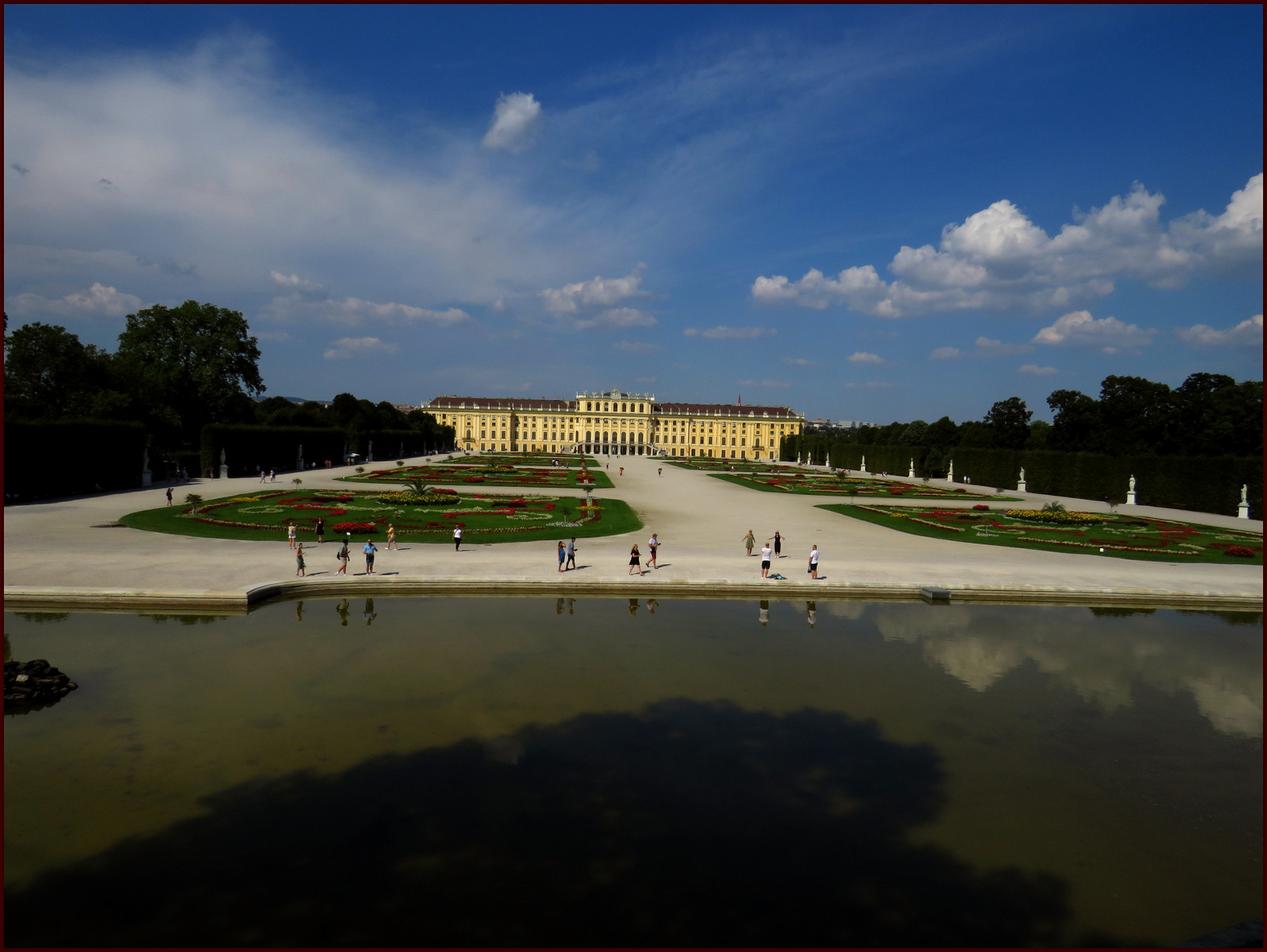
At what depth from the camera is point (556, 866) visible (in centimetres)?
610

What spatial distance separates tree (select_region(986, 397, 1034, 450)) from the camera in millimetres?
74312

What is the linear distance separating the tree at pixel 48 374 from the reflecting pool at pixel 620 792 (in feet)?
122

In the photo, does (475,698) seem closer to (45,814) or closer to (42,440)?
(45,814)

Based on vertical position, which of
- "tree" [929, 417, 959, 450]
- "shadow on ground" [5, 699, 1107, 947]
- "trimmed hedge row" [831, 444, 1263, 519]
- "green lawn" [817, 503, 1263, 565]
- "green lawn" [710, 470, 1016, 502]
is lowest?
"shadow on ground" [5, 699, 1107, 947]

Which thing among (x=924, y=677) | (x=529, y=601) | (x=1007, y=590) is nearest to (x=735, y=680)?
(x=924, y=677)

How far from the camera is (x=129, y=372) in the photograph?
45.5 meters

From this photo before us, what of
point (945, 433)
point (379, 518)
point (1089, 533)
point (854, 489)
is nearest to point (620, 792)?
point (379, 518)

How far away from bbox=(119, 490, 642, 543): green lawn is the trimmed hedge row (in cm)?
3222

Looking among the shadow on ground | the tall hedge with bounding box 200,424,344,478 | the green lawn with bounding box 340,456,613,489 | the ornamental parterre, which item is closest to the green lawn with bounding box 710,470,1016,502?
the green lawn with bounding box 340,456,613,489

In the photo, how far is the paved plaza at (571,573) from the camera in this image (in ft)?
48.8

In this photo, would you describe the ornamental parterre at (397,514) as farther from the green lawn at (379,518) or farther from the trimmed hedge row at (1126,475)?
the trimmed hedge row at (1126,475)

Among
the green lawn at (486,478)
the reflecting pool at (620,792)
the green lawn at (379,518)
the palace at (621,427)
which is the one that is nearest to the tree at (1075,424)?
the green lawn at (486,478)

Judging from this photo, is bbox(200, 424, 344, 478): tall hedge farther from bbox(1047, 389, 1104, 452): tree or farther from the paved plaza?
bbox(1047, 389, 1104, 452): tree

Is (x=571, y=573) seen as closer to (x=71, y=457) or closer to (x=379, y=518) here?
(x=379, y=518)
